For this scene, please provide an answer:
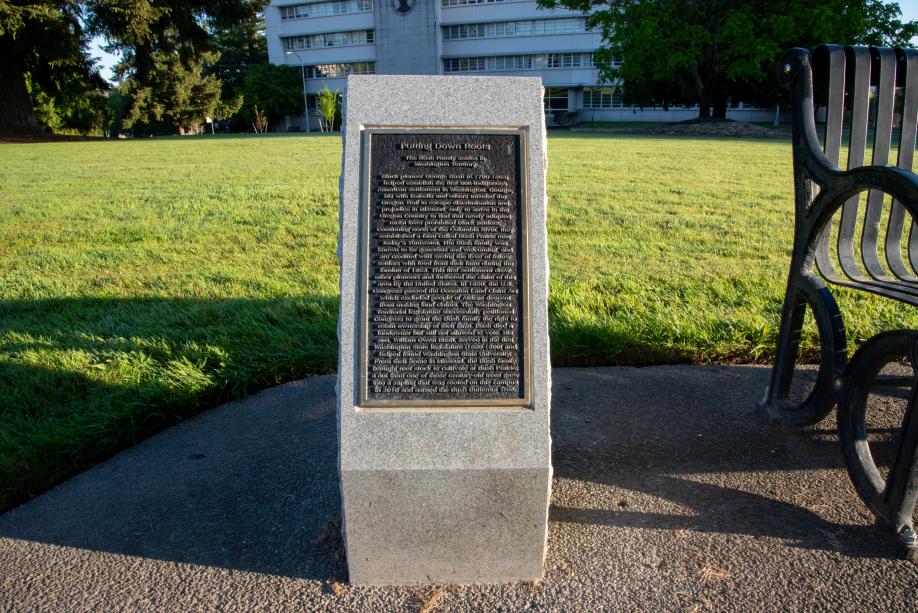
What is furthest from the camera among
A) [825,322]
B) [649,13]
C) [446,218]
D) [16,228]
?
[649,13]

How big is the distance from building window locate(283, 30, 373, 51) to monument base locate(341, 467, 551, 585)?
7134cm

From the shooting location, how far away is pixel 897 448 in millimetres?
2283

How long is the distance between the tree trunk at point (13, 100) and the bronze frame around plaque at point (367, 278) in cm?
3591

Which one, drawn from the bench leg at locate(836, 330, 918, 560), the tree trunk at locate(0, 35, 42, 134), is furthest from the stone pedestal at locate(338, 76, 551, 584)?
the tree trunk at locate(0, 35, 42, 134)

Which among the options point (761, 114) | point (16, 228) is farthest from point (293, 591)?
point (761, 114)

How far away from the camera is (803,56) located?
301 cm

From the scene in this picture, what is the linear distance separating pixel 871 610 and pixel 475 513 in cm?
121

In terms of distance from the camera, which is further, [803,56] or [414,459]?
[803,56]

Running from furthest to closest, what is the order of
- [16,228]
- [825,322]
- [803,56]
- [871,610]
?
[16,228], [803,56], [825,322], [871,610]

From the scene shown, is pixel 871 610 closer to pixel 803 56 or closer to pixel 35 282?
pixel 803 56

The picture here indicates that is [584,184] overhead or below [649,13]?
below

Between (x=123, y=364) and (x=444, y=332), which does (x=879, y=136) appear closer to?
(x=444, y=332)

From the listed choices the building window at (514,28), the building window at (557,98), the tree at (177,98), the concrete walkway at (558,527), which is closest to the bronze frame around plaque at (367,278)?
the concrete walkway at (558,527)

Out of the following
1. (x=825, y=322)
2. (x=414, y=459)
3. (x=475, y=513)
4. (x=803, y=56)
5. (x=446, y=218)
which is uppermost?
(x=803, y=56)
